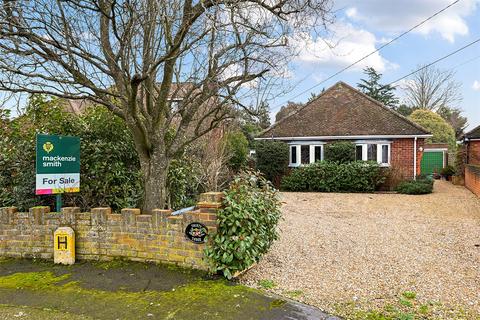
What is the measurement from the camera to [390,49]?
14.2 metres

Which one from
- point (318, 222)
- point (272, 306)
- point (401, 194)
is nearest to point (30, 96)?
point (272, 306)

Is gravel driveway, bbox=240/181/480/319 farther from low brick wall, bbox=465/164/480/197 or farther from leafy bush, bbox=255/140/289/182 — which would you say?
leafy bush, bbox=255/140/289/182

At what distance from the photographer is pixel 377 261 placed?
18.6 feet

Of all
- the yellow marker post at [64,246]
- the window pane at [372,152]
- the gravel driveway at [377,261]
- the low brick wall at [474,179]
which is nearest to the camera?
the gravel driveway at [377,261]

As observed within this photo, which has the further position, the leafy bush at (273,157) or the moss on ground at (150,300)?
the leafy bush at (273,157)

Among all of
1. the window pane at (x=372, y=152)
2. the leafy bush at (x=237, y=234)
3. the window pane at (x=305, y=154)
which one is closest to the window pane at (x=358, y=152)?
the window pane at (x=372, y=152)

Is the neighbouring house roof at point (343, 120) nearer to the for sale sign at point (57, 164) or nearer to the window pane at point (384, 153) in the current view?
the window pane at point (384, 153)

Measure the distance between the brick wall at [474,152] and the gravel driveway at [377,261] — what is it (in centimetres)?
Result: 768

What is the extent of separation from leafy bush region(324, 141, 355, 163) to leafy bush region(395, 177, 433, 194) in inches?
99.3

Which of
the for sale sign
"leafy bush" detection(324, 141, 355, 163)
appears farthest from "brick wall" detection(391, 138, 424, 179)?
the for sale sign

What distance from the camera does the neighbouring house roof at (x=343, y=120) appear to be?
17.8 m

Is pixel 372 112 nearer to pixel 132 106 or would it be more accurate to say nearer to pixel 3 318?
pixel 132 106

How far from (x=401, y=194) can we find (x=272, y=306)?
1358 cm

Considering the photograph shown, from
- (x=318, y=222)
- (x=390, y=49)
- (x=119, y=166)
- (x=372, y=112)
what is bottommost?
(x=318, y=222)
